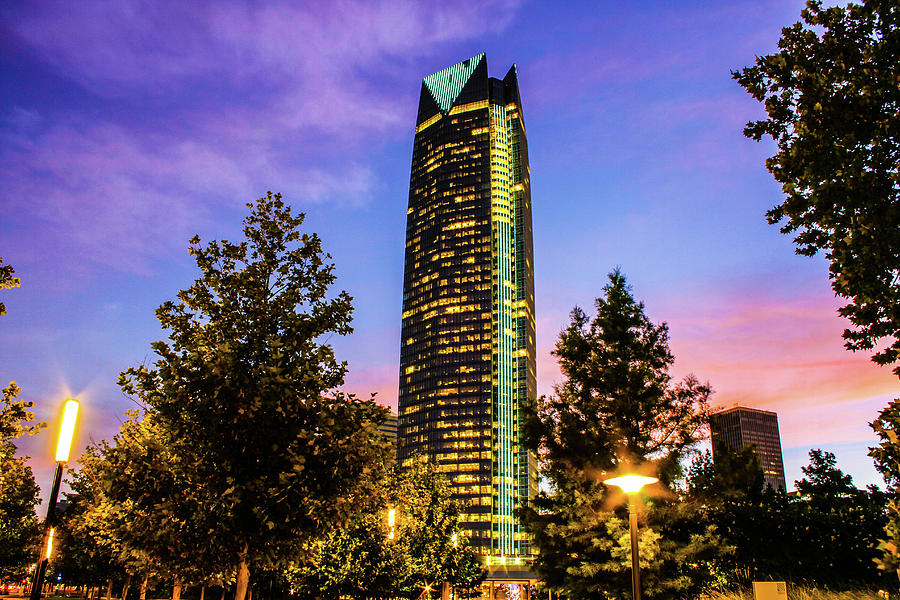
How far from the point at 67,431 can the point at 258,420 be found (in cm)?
330

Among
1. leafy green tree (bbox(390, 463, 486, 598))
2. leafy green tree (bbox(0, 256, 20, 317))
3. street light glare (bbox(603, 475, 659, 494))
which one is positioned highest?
leafy green tree (bbox(0, 256, 20, 317))

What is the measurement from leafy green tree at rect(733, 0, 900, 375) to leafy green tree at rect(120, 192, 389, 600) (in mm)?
10169

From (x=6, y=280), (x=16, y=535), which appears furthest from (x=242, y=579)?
(x=16, y=535)

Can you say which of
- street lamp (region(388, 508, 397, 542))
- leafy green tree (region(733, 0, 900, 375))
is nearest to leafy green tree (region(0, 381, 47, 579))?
street lamp (region(388, 508, 397, 542))

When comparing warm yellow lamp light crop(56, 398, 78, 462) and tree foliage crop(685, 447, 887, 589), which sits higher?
warm yellow lamp light crop(56, 398, 78, 462)

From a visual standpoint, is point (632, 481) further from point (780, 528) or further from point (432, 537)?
point (432, 537)

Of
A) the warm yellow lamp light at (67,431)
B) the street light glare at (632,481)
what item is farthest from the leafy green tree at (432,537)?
the warm yellow lamp light at (67,431)

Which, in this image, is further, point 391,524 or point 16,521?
point 16,521

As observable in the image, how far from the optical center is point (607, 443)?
78.0 feet

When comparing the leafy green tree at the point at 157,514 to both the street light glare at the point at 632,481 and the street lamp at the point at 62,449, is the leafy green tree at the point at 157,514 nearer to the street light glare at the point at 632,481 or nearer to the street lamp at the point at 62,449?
the street lamp at the point at 62,449

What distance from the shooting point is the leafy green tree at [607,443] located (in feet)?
72.3

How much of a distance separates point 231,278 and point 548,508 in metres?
18.4

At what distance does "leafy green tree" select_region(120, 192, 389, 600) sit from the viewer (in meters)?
10.8

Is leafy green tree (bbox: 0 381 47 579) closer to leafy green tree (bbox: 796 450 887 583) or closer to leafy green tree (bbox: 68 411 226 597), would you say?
leafy green tree (bbox: 68 411 226 597)
